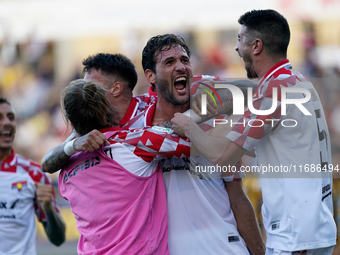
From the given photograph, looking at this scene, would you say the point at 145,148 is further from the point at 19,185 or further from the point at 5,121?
the point at 5,121

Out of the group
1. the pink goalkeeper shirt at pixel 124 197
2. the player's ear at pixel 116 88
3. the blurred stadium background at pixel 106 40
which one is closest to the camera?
the pink goalkeeper shirt at pixel 124 197

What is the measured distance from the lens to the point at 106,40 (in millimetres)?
13812

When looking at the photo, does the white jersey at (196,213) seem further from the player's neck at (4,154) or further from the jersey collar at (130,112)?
the player's neck at (4,154)

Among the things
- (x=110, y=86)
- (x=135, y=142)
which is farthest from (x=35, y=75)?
(x=135, y=142)

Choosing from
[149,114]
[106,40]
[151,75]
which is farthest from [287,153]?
[106,40]

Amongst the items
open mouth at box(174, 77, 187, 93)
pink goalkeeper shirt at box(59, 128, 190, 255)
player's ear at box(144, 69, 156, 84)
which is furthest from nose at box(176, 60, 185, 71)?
pink goalkeeper shirt at box(59, 128, 190, 255)

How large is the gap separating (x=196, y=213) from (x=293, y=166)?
0.77 m

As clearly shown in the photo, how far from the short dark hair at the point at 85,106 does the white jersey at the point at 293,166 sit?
89cm

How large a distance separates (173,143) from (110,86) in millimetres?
990

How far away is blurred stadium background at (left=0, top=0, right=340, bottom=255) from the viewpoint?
36.6 feet

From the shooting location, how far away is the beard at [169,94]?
11.5 feet

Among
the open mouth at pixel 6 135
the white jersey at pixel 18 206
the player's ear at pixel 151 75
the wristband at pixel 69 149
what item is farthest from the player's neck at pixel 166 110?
the open mouth at pixel 6 135

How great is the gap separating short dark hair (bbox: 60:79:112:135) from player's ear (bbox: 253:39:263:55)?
106 centimetres

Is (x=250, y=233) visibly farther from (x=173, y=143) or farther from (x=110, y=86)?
(x=110, y=86)
